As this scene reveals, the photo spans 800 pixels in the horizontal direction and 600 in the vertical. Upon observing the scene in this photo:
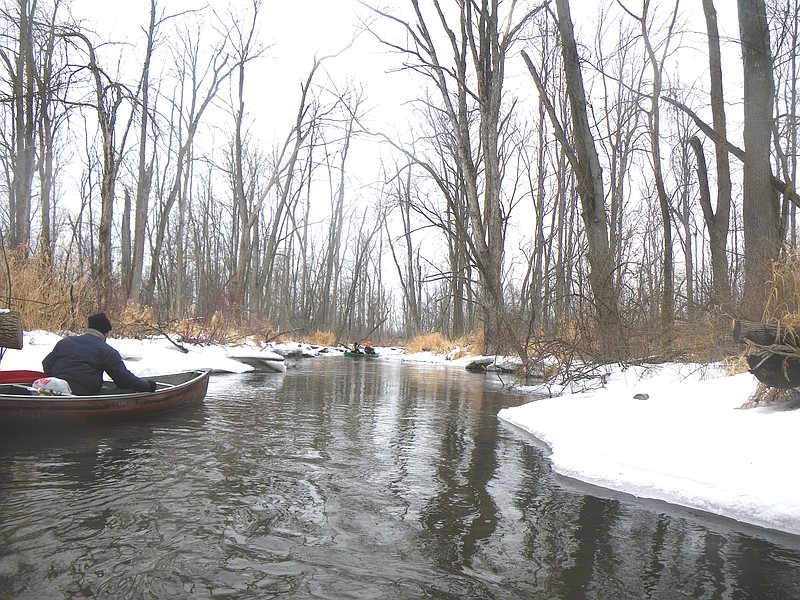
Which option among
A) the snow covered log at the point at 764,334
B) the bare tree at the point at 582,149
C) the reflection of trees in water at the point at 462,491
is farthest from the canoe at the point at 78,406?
the bare tree at the point at 582,149

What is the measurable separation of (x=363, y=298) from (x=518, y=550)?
41191mm

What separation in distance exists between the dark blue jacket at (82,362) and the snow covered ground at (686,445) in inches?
64.7

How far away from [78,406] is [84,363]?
2.09ft

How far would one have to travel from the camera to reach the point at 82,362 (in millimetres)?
5480

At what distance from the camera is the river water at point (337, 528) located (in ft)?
7.34

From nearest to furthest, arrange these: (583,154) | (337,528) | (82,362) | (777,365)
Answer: (337,528)
(777,365)
(82,362)
(583,154)

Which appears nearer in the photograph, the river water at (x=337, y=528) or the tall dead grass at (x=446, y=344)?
the river water at (x=337, y=528)

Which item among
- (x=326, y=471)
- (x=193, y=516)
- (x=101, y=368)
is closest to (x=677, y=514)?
(x=326, y=471)

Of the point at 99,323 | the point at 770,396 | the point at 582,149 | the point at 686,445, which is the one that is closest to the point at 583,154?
the point at 582,149

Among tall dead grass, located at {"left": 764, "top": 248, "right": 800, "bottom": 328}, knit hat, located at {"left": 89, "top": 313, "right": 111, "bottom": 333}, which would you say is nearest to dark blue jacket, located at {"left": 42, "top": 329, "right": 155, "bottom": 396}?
knit hat, located at {"left": 89, "top": 313, "right": 111, "bottom": 333}

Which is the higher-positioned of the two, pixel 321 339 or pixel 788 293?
pixel 788 293

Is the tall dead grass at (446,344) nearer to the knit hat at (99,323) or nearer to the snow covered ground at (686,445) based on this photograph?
the snow covered ground at (686,445)

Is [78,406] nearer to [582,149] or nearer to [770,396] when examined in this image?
[770,396]

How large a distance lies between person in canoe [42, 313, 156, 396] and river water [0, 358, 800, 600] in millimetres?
606
